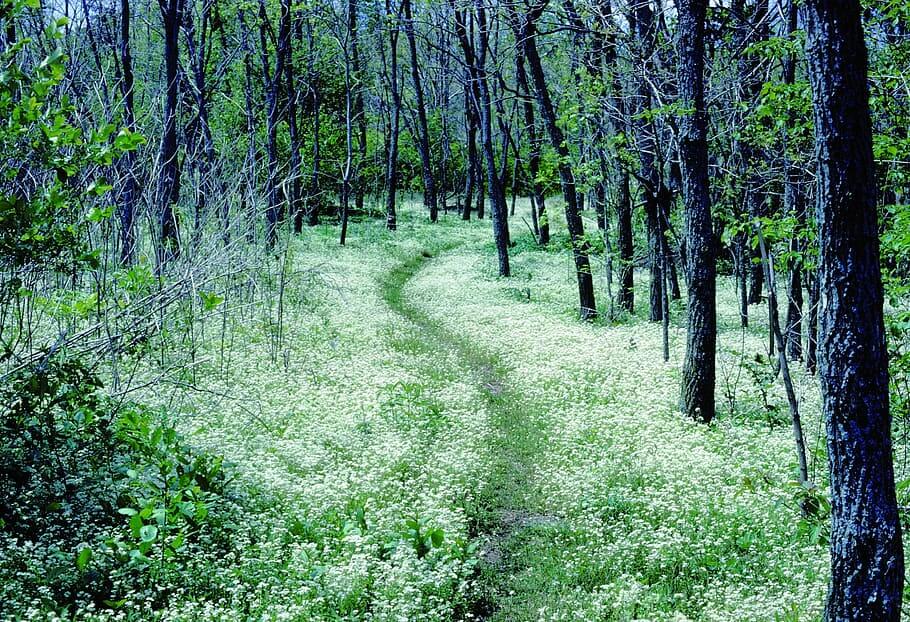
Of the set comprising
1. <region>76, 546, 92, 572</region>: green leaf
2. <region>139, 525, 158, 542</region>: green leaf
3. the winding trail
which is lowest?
the winding trail

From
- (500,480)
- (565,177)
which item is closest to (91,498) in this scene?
(500,480)

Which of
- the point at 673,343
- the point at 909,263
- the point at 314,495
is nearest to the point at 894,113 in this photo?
the point at 909,263

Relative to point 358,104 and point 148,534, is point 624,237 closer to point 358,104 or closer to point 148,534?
point 148,534

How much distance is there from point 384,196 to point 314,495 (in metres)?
47.9

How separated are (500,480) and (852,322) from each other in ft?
18.6

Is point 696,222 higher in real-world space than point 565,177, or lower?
lower

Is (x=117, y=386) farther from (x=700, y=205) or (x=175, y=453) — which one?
(x=700, y=205)

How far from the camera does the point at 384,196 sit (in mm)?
53969

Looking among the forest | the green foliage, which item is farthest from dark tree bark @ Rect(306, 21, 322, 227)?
the green foliage

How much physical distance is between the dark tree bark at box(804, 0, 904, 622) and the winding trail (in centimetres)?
314

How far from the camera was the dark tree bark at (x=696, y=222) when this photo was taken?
9750 millimetres

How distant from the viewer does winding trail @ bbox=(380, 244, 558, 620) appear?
21.8 feet

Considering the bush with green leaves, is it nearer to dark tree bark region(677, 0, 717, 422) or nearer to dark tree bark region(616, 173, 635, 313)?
dark tree bark region(677, 0, 717, 422)

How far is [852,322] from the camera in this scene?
4172 millimetres
